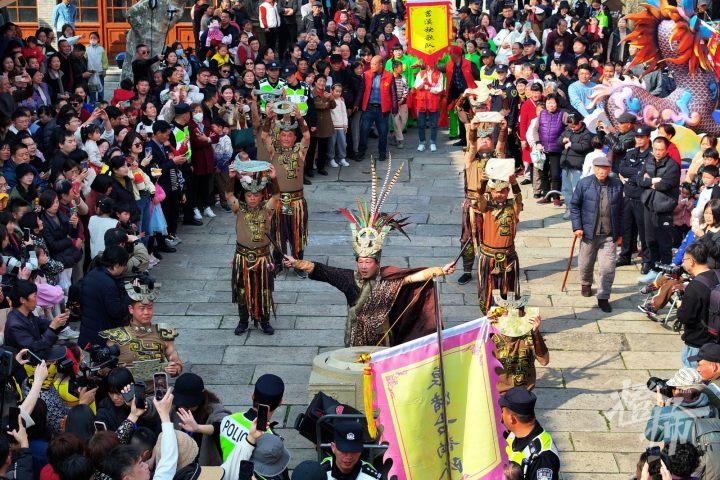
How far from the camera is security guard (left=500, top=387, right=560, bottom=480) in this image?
23.3 feet

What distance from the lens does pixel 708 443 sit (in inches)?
269

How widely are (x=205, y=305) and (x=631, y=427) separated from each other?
5056mm

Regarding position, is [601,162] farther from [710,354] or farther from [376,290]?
[710,354]

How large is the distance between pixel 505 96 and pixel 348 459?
1102cm

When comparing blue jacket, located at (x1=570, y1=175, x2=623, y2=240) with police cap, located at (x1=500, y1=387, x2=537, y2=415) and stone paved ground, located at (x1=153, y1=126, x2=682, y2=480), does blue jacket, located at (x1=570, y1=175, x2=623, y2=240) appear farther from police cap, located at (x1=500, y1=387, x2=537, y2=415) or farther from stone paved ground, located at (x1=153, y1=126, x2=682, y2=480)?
police cap, located at (x1=500, y1=387, x2=537, y2=415)

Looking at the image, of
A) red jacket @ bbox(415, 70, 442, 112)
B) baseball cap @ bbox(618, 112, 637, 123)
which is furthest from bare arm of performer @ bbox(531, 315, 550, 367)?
red jacket @ bbox(415, 70, 442, 112)

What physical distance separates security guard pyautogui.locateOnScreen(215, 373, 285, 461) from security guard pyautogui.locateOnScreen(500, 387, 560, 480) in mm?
1514

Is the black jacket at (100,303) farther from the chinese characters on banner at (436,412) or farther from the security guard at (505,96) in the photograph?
the security guard at (505,96)

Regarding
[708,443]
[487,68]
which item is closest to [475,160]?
[487,68]

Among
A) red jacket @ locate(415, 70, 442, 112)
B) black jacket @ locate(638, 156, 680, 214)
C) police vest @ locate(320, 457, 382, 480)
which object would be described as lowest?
police vest @ locate(320, 457, 382, 480)

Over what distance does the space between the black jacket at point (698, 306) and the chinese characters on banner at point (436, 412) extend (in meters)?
2.43

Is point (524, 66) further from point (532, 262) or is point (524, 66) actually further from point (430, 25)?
point (532, 262)

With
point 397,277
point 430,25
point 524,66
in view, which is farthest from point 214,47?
point 397,277

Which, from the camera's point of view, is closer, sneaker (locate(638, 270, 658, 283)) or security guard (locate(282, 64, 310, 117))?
sneaker (locate(638, 270, 658, 283))
